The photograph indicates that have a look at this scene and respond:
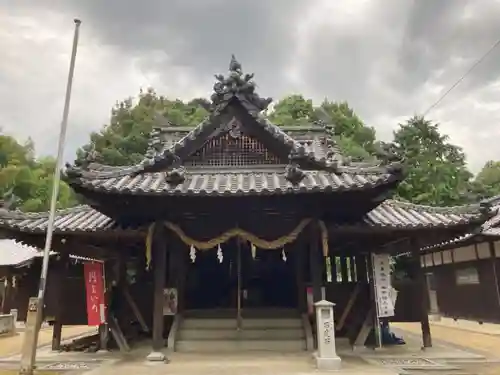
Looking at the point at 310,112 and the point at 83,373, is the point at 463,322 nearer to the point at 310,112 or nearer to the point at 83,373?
the point at 83,373

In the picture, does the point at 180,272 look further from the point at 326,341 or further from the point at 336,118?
the point at 336,118

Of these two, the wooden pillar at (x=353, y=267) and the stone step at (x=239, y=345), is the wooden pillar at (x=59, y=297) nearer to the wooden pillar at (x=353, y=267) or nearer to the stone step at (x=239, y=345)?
the stone step at (x=239, y=345)

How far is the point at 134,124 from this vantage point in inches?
1949

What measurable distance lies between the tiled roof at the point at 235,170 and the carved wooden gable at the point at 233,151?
0.15 m

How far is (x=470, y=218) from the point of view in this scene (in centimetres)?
1150

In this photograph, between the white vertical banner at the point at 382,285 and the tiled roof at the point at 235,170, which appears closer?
the tiled roof at the point at 235,170

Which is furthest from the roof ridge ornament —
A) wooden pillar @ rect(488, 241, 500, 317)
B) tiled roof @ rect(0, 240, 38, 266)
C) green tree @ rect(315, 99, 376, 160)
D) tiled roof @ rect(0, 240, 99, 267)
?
green tree @ rect(315, 99, 376, 160)

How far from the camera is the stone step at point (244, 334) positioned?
1214cm

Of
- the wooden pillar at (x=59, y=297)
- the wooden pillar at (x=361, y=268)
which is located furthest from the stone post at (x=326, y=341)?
the wooden pillar at (x=59, y=297)

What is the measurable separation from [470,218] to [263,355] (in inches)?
253

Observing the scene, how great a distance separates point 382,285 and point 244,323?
402cm

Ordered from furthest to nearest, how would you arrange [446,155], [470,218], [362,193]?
1. [446,155]
2. [470,218]
3. [362,193]

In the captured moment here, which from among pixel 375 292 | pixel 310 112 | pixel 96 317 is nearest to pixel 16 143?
pixel 310 112

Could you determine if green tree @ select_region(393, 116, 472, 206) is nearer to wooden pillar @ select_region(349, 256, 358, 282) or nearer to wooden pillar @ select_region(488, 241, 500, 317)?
wooden pillar @ select_region(488, 241, 500, 317)
